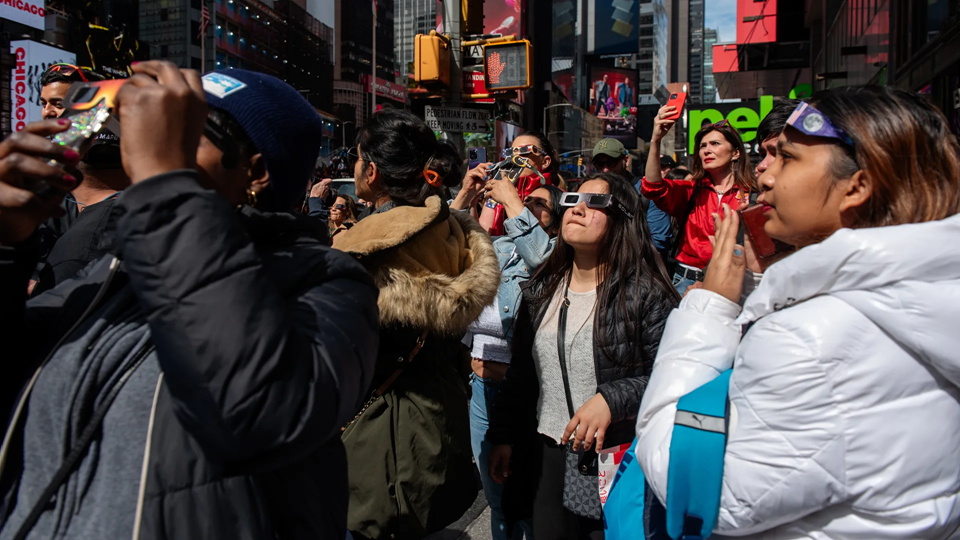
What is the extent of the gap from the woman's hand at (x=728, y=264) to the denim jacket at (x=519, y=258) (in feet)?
5.44

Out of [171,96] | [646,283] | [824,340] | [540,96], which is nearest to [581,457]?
[646,283]

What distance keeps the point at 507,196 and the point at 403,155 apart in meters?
0.96

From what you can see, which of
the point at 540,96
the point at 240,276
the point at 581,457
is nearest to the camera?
the point at 240,276

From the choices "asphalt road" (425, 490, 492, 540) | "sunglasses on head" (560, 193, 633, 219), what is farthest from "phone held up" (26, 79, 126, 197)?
"asphalt road" (425, 490, 492, 540)

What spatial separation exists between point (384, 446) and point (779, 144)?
5.47ft

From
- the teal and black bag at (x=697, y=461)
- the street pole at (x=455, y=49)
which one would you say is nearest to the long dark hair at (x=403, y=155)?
the teal and black bag at (x=697, y=461)

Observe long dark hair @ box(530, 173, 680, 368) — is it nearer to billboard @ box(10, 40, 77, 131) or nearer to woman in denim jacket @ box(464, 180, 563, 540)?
woman in denim jacket @ box(464, 180, 563, 540)

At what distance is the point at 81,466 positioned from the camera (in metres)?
1.11

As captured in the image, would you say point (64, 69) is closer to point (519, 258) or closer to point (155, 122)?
point (519, 258)

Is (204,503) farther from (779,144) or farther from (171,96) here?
(779,144)

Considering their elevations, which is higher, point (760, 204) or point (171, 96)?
point (171, 96)

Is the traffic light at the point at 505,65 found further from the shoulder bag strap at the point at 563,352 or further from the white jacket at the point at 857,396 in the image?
the white jacket at the point at 857,396

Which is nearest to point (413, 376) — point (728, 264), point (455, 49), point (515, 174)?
point (728, 264)

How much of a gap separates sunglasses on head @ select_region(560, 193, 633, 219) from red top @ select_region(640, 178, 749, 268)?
6.03 ft
